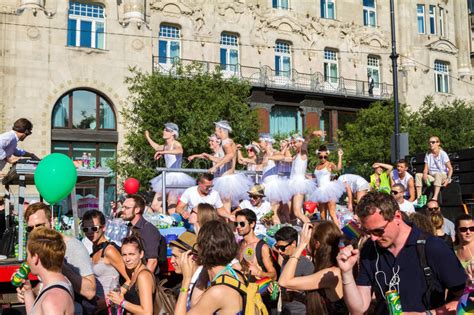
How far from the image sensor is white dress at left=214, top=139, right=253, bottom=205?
35.6ft

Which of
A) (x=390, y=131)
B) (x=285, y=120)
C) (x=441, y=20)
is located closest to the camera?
(x=390, y=131)

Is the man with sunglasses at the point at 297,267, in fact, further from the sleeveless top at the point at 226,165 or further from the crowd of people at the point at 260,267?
the sleeveless top at the point at 226,165

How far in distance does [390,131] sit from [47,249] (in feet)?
98.6

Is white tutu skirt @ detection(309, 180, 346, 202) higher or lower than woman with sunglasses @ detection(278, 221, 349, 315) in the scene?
Result: higher

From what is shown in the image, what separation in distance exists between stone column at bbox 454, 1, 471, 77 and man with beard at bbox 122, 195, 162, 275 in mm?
39556

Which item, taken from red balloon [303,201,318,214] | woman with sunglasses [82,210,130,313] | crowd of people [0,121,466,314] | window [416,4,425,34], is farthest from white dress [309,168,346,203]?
window [416,4,425,34]

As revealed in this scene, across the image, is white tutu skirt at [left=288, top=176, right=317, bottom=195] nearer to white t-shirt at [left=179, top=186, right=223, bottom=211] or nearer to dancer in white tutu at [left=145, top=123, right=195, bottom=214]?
white t-shirt at [left=179, top=186, right=223, bottom=211]

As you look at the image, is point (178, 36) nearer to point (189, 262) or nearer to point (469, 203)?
point (469, 203)

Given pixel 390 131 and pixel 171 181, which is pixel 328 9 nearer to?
pixel 390 131

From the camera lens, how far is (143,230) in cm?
680

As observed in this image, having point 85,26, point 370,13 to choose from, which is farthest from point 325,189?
point 370,13

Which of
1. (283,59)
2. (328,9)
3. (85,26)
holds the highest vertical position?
(328,9)

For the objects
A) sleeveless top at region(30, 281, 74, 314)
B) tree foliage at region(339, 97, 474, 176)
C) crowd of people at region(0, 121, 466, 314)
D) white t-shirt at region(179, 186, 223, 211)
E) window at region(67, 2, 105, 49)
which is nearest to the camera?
crowd of people at region(0, 121, 466, 314)

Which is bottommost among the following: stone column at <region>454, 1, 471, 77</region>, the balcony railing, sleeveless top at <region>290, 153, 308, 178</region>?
sleeveless top at <region>290, 153, 308, 178</region>
